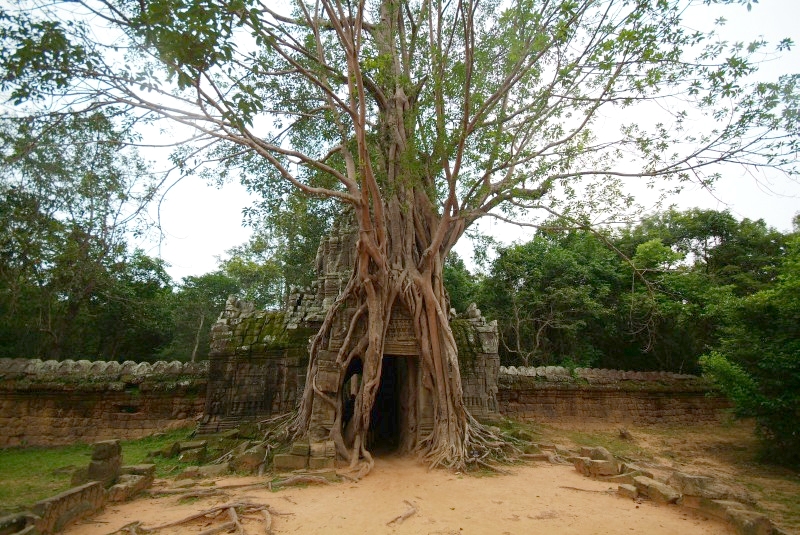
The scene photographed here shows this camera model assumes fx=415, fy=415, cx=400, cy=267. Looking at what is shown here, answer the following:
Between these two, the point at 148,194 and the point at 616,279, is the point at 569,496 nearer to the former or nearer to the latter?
the point at 148,194

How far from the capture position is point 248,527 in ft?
12.9

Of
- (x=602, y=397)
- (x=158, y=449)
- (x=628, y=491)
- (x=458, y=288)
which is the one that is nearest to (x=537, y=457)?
(x=628, y=491)

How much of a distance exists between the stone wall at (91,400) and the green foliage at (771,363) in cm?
1026

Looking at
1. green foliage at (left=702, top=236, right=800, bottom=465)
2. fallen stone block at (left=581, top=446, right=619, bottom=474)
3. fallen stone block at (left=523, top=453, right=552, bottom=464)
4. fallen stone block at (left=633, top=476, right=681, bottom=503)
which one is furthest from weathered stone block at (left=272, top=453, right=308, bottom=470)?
green foliage at (left=702, top=236, right=800, bottom=465)

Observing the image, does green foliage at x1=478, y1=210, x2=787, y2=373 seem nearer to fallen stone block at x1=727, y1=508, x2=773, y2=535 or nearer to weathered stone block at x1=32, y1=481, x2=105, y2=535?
fallen stone block at x1=727, y1=508, x2=773, y2=535

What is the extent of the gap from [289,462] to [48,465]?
4077 mm

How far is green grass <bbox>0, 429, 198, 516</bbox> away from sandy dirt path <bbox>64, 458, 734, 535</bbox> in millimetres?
1378

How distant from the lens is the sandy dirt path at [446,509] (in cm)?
389

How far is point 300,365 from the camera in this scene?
8.30 metres

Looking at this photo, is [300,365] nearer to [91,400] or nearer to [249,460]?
[249,460]

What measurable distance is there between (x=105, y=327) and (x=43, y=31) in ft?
49.2

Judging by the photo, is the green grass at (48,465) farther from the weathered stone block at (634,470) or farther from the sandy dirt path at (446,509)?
the weathered stone block at (634,470)

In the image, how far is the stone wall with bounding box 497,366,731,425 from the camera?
1052 centimetres

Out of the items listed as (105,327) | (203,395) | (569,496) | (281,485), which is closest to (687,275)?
(569,496)
